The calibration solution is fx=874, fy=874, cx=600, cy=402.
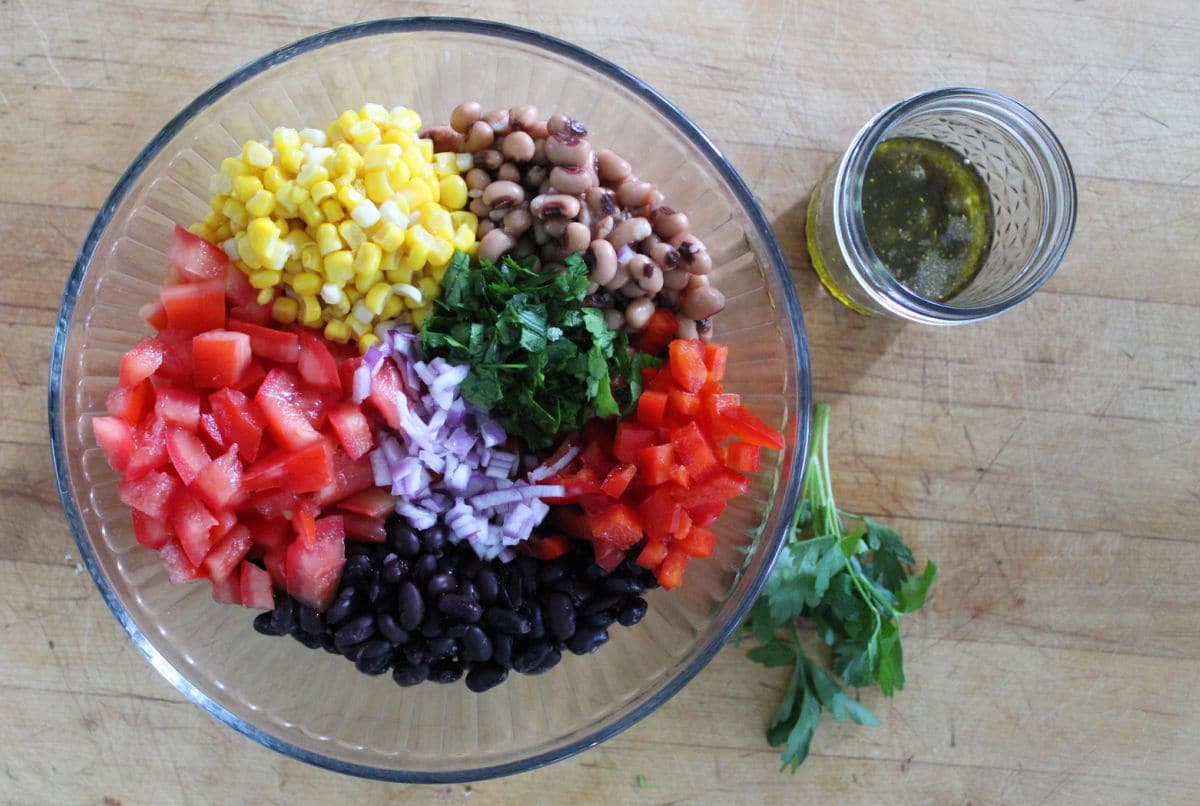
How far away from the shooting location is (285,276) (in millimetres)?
1480

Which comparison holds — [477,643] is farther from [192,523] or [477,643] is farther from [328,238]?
[328,238]

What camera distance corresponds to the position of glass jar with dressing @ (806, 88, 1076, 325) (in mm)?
1585

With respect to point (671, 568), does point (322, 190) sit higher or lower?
higher

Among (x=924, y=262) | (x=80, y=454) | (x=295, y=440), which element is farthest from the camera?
(x=924, y=262)

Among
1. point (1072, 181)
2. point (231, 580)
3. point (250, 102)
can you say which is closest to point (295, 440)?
point (231, 580)

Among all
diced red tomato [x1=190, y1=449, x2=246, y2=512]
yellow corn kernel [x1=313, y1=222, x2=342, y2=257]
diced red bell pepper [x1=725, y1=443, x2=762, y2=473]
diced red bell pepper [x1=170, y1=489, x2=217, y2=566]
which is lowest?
diced red bell pepper [x1=170, y1=489, x2=217, y2=566]

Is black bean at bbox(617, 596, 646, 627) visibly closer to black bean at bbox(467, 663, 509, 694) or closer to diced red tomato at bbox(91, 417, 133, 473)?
black bean at bbox(467, 663, 509, 694)

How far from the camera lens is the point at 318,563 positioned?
1.43 meters

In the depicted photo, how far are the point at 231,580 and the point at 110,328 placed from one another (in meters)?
0.54

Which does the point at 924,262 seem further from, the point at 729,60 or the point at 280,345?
the point at 280,345

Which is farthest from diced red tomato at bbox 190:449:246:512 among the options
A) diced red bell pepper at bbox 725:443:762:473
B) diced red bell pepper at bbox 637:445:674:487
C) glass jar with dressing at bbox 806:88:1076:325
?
glass jar with dressing at bbox 806:88:1076:325

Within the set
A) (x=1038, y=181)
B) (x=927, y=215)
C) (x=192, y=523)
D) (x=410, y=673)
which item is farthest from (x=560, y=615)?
(x=1038, y=181)

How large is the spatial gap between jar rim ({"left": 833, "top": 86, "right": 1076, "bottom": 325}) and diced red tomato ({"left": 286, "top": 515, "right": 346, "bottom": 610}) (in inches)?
40.8

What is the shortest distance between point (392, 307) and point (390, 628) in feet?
1.76
